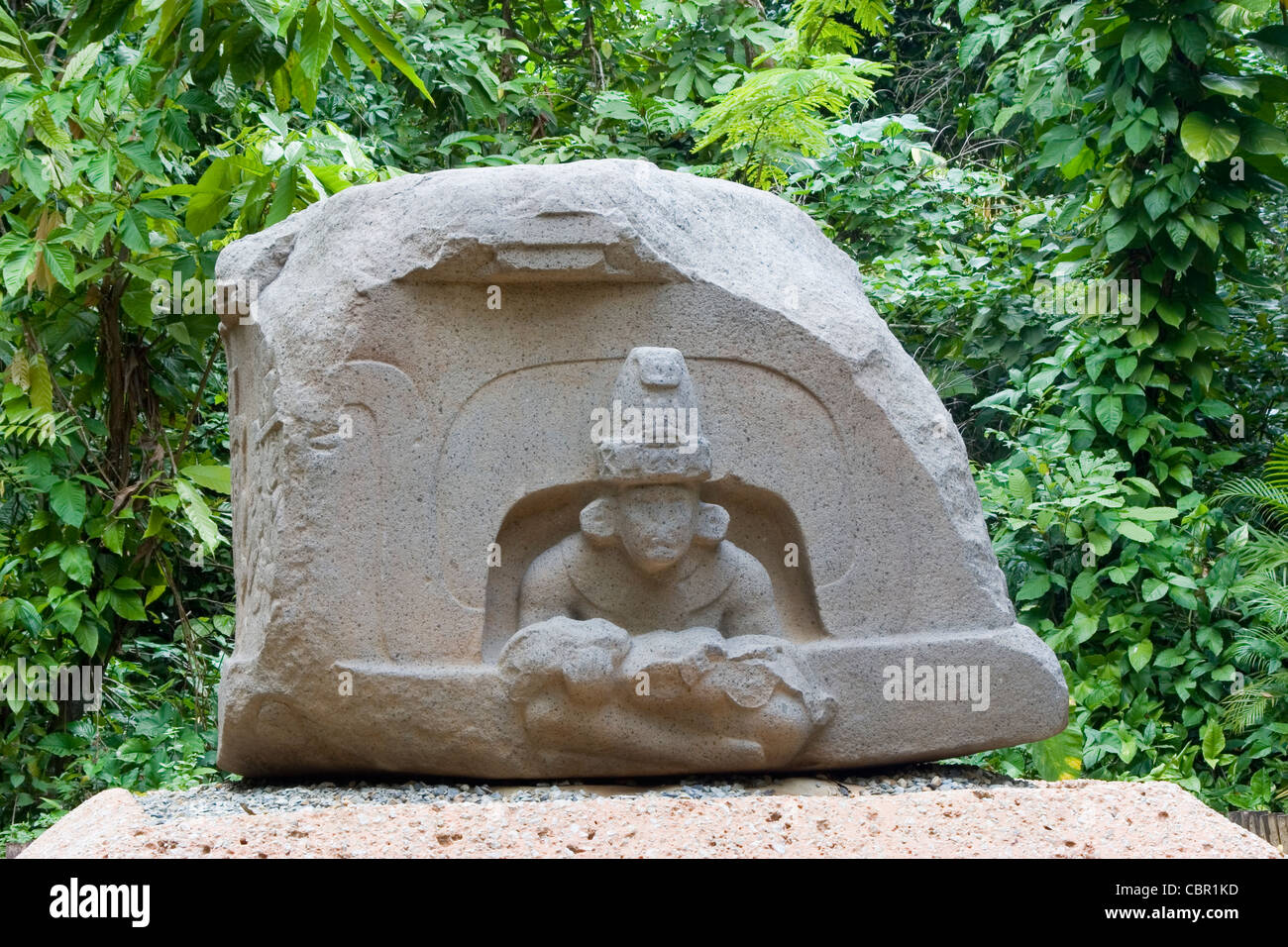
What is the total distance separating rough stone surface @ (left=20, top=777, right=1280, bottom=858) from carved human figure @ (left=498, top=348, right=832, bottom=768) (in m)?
0.24

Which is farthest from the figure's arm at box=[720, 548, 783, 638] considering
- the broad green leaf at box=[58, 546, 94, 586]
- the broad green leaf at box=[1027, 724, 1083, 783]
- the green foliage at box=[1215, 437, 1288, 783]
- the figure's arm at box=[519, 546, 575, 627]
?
the broad green leaf at box=[58, 546, 94, 586]

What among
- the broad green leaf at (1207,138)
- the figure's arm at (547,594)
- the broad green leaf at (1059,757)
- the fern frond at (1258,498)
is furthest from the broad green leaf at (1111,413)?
the figure's arm at (547,594)

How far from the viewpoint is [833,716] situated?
4289mm

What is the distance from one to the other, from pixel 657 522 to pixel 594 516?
0.62 ft

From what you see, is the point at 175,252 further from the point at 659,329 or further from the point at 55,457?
the point at 659,329

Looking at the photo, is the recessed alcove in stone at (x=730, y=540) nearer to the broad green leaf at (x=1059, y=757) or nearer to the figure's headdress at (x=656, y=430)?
the figure's headdress at (x=656, y=430)

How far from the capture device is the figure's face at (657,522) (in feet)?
13.7

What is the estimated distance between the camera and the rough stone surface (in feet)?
11.4

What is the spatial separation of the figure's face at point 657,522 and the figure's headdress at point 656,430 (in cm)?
5

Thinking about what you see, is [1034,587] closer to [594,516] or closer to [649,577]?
[649,577]

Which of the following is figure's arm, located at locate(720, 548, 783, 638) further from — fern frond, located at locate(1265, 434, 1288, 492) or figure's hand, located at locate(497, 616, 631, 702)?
fern frond, located at locate(1265, 434, 1288, 492)

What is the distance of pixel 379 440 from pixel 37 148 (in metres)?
2.75

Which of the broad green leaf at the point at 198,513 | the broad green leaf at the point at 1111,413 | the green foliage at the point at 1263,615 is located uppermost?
the broad green leaf at the point at 1111,413

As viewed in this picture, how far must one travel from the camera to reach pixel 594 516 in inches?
167
